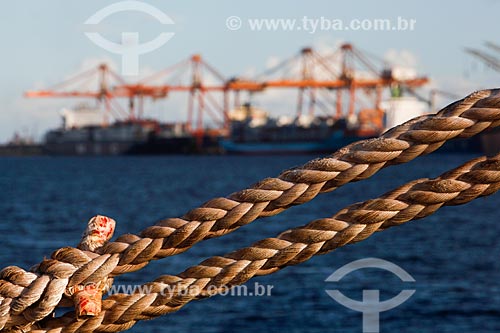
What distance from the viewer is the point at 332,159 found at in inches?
102

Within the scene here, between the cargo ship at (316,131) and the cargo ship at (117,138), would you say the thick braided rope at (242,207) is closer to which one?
the cargo ship at (316,131)

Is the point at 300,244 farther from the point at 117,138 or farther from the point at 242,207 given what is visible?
the point at 117,138

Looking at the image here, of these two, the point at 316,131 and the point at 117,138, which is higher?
the point at 316,131

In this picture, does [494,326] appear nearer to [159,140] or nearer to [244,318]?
[244,318]

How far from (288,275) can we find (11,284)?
1729 cm

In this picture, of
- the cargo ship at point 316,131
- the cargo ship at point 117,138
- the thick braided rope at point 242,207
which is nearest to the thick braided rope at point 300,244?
the thick braided rope at point 242,207

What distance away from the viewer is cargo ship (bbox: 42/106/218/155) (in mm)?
153000

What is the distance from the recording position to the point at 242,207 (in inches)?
102

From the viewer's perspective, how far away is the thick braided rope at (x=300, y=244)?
2.58 metres

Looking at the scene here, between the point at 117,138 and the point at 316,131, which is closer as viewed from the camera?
the point at 316,131

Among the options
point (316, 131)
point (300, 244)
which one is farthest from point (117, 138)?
point (300, 244)

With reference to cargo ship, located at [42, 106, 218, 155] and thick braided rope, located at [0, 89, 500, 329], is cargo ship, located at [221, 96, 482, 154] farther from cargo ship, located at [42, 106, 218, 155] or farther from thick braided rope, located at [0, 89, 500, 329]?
thick braided rope, located at [0, 89, 500, 329]

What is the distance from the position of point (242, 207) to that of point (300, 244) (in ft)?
0.55

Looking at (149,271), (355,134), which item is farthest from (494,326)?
(355,134)
